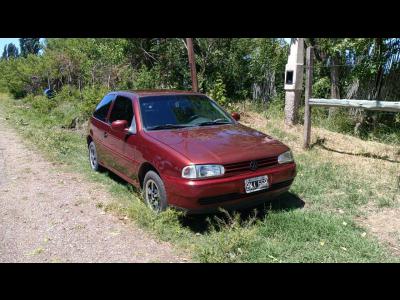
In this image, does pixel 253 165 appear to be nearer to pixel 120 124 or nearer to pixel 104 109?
pixel 120 124

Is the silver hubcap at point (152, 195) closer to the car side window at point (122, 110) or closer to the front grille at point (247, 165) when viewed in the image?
the front grille at point (247, 165)

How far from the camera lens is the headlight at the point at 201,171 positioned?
463 cm

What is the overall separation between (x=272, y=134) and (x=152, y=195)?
5.16m

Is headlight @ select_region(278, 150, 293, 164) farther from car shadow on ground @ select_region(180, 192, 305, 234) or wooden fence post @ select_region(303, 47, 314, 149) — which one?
wooden fence post @ select_region(303, 47, 314, 149)

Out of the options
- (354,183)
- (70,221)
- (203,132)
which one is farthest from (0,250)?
(354,183)

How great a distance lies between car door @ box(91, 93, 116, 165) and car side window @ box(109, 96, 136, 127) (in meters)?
0.22

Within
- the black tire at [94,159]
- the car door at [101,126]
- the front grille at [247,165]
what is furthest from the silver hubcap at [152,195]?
the black tire at [94,159]

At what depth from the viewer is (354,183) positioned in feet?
20.6

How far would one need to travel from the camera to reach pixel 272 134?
9836 mm

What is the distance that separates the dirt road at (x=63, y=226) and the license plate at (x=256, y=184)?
1.14 metres

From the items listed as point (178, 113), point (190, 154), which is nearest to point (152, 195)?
point (190, 154)

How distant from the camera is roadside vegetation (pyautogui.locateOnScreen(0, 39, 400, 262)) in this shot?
4.50 meters

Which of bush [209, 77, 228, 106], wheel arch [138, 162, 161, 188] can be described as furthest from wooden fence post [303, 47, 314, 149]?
bush [209, 77, 228, 106]

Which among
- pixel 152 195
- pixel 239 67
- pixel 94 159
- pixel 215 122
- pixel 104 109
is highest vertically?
pixel 239 67
